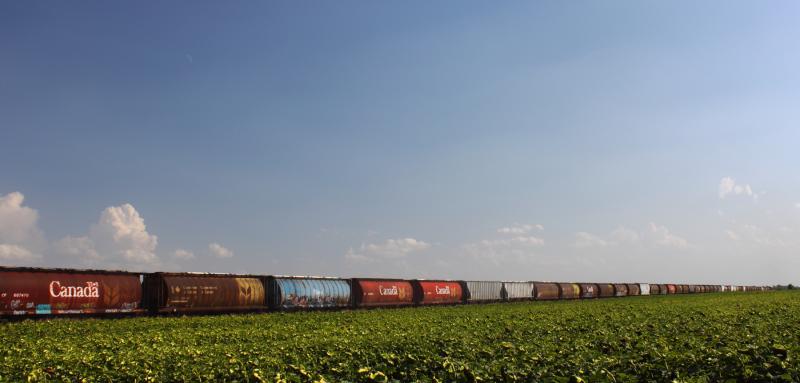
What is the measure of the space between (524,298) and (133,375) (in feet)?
186

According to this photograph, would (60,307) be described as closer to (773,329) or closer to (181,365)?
(181,365)

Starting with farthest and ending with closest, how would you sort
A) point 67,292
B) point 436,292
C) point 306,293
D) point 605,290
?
point 605,290 < point 436,292 < point 306,293 < point 67,292

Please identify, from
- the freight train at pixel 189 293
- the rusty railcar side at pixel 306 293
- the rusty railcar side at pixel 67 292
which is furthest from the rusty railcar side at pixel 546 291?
the rusty railcar side at pixel 67 292

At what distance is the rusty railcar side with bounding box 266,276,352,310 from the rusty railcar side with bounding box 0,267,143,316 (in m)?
8.80

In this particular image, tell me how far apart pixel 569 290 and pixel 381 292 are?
36103 mm

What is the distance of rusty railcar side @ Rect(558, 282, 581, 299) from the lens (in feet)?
235

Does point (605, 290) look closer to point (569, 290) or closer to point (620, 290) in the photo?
point (620, 290)

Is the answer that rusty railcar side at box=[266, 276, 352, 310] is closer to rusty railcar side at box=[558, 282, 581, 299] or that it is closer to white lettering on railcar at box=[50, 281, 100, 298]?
white lettering on railcar at box=[50, 281, 100, 298]

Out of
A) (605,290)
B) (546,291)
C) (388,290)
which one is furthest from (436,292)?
(605,290)

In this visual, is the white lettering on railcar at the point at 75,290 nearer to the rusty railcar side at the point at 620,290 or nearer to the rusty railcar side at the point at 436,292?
the rusty railcar side at the point at 436,292

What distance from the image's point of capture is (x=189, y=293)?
31.7 metres

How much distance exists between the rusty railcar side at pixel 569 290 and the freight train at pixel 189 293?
21570 mm

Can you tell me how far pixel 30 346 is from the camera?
17.3 meters

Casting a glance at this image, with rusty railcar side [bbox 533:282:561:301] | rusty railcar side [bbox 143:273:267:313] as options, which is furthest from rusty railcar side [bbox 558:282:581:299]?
rusty railcar side [bbox 143:273:267:313]
